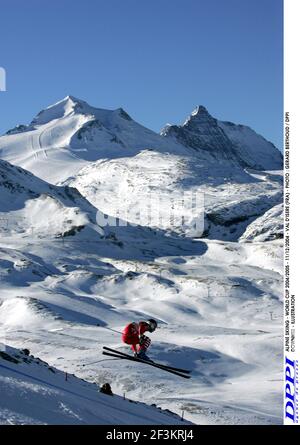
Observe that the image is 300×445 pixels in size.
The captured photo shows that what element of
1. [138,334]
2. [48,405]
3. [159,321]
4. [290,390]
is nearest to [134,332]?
[138,334]

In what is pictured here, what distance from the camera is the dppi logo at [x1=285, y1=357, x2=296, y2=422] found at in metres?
11.3

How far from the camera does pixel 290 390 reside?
11523mm

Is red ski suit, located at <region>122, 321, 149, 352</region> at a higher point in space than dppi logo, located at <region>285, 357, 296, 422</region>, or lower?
higher

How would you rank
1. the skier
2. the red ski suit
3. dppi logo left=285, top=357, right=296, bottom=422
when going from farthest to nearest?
the red ski suit
the skier
dppi logo left=285, top=357, right=296, bottom=422

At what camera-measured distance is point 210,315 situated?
13125cm

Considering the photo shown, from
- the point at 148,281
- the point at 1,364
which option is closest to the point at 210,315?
the point at 148,281

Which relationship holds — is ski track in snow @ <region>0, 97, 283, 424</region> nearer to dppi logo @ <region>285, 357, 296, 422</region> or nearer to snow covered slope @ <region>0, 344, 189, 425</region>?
snow covered slope @ <region>0, 344, 189, 425</region>

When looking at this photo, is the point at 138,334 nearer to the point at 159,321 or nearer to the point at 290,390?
the point at 290,390

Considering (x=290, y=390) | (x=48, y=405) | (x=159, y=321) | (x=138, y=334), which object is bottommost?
(x=48, y=405)

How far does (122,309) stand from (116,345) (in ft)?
174

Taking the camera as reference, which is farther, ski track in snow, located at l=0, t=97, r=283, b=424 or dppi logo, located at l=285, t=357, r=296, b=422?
ski track in snow, located at l=0, t=97, r=283, b=424

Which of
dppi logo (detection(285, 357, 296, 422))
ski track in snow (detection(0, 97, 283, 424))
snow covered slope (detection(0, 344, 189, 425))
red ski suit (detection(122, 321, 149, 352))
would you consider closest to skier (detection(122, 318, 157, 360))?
red ski suit (detection(122, 321, 149, 352))

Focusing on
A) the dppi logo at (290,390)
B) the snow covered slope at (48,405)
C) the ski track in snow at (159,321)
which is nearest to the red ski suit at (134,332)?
the snow covered slope at (48,405)

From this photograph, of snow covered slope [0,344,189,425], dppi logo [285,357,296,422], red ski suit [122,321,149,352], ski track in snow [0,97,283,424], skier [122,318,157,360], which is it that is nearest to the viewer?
dppi logo [285,357,296,422]
